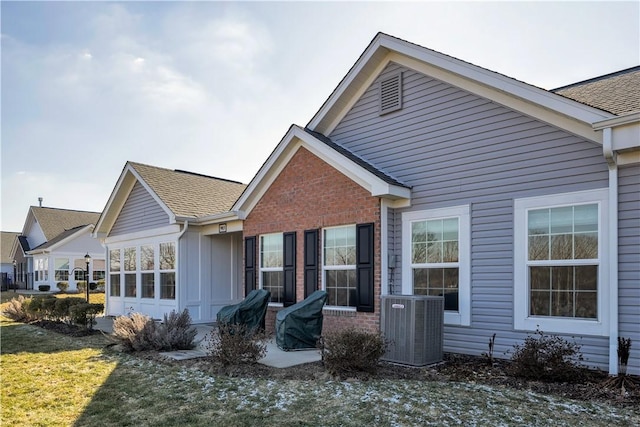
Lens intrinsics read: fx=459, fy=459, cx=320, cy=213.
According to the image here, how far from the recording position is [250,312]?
10367 mm

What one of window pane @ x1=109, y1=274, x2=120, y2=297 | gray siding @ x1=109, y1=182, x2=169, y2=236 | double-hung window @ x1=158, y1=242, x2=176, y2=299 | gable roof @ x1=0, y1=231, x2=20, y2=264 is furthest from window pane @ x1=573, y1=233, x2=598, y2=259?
gable roof @ x1=0, y1=231, x2=20, y2=264

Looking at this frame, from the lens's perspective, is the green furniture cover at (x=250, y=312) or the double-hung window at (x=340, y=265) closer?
the double-hung window at (x=340, y=265)

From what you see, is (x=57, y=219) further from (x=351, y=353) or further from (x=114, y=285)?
(x=351, y=353)

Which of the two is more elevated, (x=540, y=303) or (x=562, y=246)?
(x=562, y=246)

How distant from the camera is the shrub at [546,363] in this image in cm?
628

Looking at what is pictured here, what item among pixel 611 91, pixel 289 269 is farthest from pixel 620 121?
pixel 289 269

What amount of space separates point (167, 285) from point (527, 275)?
11022mm

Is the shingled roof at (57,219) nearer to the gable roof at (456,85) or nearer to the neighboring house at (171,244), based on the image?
the neighboring house at (171,244)

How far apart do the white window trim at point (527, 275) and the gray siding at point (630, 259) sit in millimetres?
181

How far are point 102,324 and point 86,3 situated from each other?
9.67 m

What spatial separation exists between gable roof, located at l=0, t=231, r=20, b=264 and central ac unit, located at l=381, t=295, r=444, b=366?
5051 centimetres

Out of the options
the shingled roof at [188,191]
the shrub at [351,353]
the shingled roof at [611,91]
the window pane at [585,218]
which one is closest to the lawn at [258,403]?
the shrub at [351,353]

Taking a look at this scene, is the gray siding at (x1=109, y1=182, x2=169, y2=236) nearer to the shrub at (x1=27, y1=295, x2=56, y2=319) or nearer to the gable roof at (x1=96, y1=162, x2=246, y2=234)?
the gable roof at (x1=96, y1=162, x2=246, y2=234)

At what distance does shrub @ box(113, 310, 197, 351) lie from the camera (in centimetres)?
932
